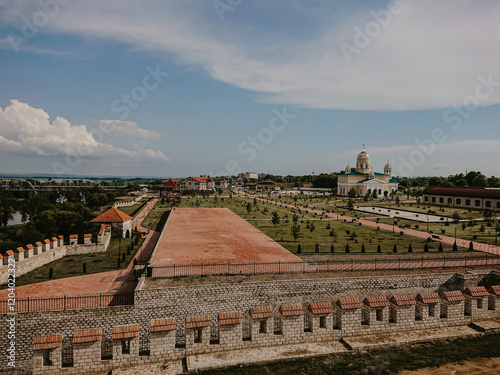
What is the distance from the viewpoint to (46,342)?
24.6 ft

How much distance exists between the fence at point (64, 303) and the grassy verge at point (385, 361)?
701 cm

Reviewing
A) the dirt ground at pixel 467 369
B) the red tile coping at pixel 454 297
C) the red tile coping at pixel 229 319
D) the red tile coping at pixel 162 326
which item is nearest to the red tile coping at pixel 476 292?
the red tile coping at pixel 454 297

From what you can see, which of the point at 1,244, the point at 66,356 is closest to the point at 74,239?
the point at 1,244

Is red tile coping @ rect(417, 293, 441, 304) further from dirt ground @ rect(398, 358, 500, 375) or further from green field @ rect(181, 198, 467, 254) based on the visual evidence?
green field @ rect(181, 198, 467, 254)

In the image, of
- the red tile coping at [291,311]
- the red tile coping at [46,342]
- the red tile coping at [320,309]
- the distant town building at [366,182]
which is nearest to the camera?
the red tile coping at [46,342]

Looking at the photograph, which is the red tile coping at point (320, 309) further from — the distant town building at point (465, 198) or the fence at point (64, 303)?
the distant town building at point (465, 198)

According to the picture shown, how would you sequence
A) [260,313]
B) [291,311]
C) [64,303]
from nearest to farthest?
[260,313], [291,311], [64,303]

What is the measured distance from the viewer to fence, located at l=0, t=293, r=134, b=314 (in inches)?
456

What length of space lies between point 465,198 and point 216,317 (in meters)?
60.8

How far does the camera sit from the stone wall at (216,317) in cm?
838

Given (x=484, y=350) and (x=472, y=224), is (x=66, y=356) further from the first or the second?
(x=472, y=224)

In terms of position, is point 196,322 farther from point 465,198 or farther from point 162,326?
point 465,198

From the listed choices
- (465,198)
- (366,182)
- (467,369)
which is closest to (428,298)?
(467,369)

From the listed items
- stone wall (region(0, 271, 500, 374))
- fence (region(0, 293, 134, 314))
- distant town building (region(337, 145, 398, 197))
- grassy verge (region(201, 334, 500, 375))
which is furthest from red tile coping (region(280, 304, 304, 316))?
distant town building (region(337, 145, 398, 197))
